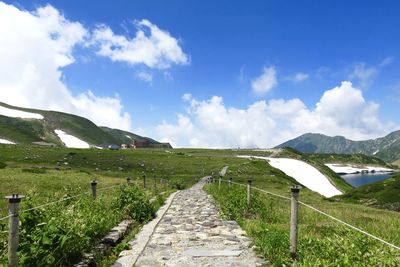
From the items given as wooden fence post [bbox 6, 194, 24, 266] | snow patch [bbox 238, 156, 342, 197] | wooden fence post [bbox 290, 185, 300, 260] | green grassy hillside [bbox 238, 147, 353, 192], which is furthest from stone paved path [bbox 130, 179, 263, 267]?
green grassy hillside [bbox 238, 147, 353, 192]

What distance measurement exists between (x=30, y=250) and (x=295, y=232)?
238 inches

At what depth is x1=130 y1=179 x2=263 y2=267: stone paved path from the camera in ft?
32.1

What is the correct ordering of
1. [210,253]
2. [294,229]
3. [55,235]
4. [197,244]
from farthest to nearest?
[197,244] → [210,253] → [294,229] → [55,235]

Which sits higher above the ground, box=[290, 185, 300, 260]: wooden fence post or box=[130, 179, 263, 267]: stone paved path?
box=[290, 185, 300, 260]: wooden fence post

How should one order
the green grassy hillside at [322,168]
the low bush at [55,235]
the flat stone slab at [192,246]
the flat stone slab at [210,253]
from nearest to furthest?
the low bush at [55,235] → the flat stone slab at [192,246] → the flat stone slab at [210,253] → the green grassy hillside at [322,168]

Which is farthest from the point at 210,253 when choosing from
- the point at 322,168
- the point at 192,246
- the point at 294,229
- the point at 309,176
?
the point at 322,168

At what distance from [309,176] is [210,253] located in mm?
89626

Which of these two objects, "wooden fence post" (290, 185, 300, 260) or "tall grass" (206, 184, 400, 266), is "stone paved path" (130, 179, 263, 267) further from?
"wooden fence post" (290, 185, 300, 260)

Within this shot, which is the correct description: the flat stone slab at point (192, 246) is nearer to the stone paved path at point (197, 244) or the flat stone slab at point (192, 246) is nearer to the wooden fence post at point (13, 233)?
the stone paved path at point (197, 244)

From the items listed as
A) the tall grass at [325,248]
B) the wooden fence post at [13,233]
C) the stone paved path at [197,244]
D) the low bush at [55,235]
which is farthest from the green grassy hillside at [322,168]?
the wooden fence post at [13,233]

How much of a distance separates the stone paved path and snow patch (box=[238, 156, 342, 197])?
63921 millimetres

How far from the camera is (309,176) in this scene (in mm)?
95938

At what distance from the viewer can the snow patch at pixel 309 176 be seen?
80938mm

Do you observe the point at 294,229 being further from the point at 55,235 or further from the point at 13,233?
the point at 13,233
